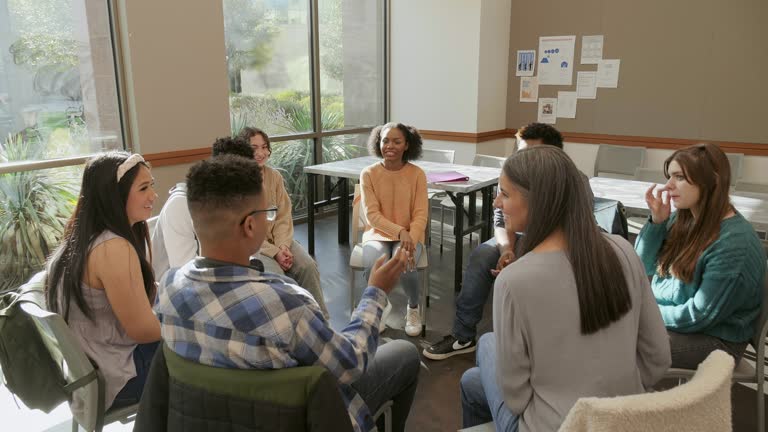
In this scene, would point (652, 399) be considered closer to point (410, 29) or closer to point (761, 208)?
point (761, 208)

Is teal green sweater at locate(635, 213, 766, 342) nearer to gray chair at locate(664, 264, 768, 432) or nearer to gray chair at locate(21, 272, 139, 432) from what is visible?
gray chair at locate(664, 264, 768, 432)

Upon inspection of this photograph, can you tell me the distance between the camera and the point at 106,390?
1725 mm

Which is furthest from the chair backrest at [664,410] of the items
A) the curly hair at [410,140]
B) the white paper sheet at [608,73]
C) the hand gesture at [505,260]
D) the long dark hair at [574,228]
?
the white paper sheet at [608,73]

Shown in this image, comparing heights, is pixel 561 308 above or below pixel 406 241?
above

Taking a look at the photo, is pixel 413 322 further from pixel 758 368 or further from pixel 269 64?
pixel 269 64

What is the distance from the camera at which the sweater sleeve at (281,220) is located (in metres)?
3.04

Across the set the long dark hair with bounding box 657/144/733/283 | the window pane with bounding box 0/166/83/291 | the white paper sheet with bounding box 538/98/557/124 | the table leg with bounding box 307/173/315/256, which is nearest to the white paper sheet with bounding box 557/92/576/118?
the white paper sheet with bounding box 538/98/557/124

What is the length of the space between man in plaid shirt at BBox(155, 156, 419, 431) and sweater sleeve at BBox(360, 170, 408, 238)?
1.68 m

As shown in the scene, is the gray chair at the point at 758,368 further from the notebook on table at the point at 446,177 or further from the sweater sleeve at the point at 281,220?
the notebook on table at the point at 446,177

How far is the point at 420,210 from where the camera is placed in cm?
328

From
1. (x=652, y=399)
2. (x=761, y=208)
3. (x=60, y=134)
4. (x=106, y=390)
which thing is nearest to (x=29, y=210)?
(x=60, y=134)

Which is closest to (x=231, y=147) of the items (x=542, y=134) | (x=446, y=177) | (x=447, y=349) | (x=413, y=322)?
(x=413, y=322)

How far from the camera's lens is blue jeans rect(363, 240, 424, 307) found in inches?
122

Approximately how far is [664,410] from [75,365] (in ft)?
4.78
